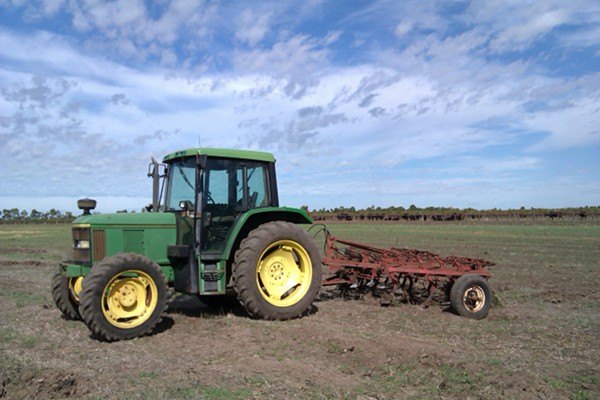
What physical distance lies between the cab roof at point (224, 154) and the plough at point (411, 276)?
1.86 metres

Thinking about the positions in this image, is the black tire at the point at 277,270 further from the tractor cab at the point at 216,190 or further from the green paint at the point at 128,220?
the green paint at the point at 128,220

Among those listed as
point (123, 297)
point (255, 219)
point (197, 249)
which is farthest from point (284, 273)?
point (123, 297)

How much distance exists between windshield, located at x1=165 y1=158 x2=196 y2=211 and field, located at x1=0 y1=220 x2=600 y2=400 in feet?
5.74

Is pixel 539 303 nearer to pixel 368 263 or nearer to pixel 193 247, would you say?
pixel 368 263

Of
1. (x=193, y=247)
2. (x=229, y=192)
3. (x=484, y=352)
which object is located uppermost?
(x=229, y=192)

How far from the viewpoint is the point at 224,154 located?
26.1 feet

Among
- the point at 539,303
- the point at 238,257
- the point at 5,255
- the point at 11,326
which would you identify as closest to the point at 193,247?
the point at 238,257

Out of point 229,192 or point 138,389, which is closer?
point 138,389

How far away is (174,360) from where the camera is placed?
5723 mm

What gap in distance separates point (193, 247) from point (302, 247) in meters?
1.69

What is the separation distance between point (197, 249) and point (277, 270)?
4.36 ft

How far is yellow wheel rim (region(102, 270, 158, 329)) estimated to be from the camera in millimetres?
6520

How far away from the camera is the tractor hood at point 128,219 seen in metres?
7.27

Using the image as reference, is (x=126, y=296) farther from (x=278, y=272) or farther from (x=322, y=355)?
(x=322, y=355)
